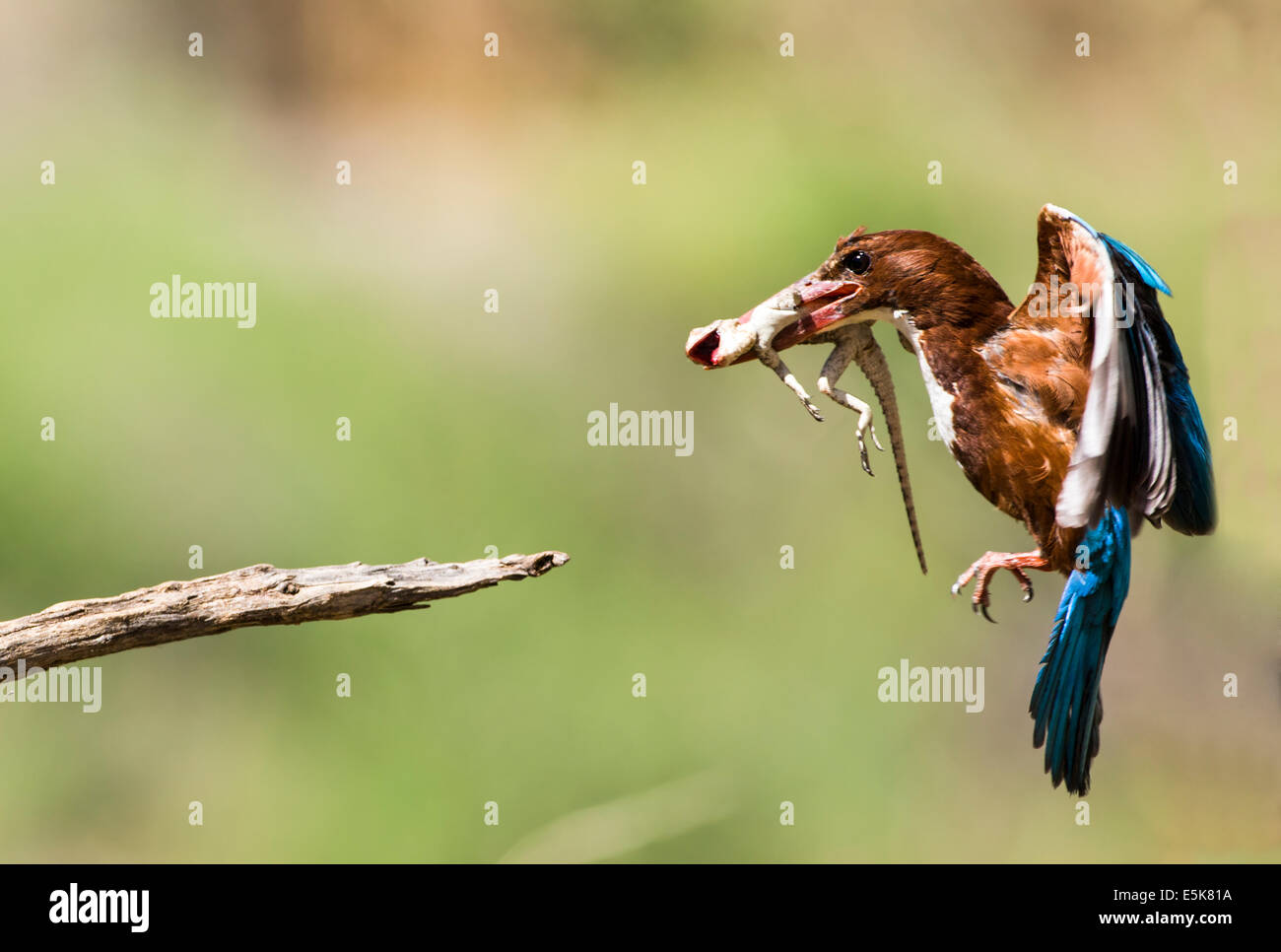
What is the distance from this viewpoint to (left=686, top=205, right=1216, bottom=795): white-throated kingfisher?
2.00 metres

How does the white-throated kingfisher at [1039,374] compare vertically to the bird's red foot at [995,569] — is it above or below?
above

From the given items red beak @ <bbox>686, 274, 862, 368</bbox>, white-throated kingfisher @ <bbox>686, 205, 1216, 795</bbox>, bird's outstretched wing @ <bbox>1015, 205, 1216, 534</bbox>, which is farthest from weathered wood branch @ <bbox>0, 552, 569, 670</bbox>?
bird's outstretched wing @ <bbox>1015, 205, 1216, 534</bbox>

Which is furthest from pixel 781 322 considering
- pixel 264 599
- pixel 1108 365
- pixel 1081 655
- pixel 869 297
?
pixel 264 599

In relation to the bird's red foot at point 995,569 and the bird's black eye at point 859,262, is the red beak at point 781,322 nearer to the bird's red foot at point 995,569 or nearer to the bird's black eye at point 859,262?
the bird's black eye at point 859,262

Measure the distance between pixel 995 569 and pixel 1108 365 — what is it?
44 cm

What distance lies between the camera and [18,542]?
377 centimetres

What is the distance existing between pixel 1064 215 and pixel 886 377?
43 centimetres

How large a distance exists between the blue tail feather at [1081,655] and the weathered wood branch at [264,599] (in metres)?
0.93

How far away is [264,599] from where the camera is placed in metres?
2.09

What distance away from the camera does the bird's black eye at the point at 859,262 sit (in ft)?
7.06

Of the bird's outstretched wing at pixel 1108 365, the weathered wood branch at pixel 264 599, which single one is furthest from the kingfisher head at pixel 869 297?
the weathered wood branch at pixel 264 599
